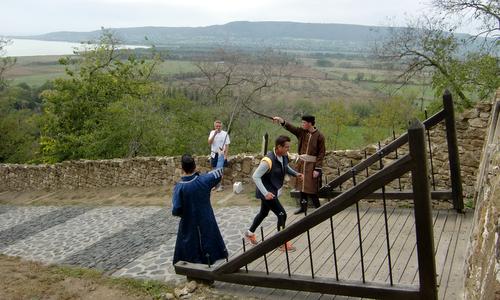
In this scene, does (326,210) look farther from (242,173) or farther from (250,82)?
(250,82)


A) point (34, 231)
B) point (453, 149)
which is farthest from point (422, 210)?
point (34, 231)

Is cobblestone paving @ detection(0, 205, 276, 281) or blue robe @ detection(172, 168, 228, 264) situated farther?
cobblestone paving @ detection(0, 205, 276, 281)

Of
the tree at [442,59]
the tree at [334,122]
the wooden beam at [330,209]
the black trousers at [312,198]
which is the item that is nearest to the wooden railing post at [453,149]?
the black trousers at [312,198]

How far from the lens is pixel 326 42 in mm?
132500

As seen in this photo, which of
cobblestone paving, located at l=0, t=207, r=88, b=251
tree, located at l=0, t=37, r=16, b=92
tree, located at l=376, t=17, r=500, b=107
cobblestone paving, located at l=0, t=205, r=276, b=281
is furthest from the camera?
tree, located at l=0, t=37, r=16, b=92

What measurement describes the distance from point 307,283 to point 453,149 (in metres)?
3.20

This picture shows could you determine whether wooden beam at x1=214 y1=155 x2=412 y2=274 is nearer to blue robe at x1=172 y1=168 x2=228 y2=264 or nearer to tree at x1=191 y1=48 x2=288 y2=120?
blue robe at x1=172 y1=168 x2=228 y2=264

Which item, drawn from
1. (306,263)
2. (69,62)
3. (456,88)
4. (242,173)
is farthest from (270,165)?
→ (69,62)

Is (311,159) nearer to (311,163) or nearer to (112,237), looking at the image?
(311,163)

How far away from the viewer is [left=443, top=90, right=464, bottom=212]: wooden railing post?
6391mm

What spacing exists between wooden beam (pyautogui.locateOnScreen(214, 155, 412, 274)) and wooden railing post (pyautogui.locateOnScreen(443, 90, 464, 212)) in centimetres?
A: 288

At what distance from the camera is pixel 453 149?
6.50m

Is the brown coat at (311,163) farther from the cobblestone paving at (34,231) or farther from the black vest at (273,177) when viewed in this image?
the cobblestone paving at (34,231)

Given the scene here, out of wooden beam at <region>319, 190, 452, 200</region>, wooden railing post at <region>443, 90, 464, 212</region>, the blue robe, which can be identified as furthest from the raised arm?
wooden railing post at <region>443, 90, 464, 212</region>
